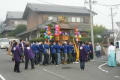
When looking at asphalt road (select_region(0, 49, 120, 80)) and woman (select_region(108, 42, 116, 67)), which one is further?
woman (select_region(108, 42, 116, 67))

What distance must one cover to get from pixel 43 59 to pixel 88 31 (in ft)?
90.7

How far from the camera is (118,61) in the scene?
16.0 m

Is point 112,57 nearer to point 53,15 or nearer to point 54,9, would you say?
point 53,15

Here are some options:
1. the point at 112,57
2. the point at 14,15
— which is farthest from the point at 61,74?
the point at 14,15

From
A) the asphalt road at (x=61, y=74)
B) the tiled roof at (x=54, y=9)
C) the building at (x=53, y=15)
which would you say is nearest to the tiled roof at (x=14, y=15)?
the building at (x=53, y=15)

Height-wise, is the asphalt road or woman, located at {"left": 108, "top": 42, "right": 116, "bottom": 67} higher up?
woman, located at {"left": 108, "top": 42, "right": 116, "bottom": 67}

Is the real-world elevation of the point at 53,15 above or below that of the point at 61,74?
above

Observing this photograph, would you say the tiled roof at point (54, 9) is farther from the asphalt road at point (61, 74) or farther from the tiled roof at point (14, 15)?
the asphalt road at point (61, 74)

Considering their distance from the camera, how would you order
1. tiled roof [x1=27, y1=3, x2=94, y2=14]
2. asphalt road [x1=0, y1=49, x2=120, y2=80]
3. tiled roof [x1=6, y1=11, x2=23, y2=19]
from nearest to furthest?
1. asphalt road [x1=0, y1=49, x2=120, y2=80]
2. tiled roof [x1=27, y1=3, x2=94, y2=14]
3. tiled roof [x1=6, y1=11, x2=23, y2=19]

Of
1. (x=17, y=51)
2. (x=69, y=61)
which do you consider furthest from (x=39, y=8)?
(x=17, y=51)

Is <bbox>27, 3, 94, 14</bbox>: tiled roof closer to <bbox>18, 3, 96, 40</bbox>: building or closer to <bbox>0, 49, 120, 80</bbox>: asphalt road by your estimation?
<bbox>18, 3, 96, 40</bbox>: building

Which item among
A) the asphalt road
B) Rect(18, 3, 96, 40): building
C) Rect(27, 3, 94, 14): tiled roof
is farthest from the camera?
Rect(27, 3, 94, 14): tiled roof

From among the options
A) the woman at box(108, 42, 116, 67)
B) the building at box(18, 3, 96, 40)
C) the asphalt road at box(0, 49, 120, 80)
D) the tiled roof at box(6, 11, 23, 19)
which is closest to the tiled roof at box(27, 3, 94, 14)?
the building at box(18, 3, 96, 40)

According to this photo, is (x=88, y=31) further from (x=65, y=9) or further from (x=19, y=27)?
(x=19, y=27)
